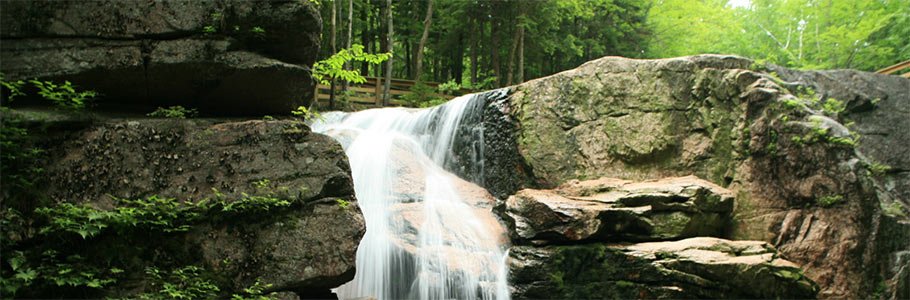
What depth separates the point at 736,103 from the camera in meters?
8.04

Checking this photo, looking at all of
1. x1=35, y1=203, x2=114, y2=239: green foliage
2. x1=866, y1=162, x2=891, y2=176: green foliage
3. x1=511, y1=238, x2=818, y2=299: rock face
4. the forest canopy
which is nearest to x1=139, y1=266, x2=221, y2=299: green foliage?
x1=35, y1=203, x2=114, y2=239: green foliage

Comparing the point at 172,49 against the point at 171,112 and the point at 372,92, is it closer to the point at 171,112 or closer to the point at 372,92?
the point at 171,112

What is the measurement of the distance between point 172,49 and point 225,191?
1379mm

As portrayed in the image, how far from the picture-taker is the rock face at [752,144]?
256 inches

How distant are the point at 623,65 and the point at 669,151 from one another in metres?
1.83

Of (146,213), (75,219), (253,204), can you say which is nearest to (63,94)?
(75,219)

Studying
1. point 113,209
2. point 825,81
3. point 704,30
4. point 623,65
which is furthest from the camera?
point 704,30

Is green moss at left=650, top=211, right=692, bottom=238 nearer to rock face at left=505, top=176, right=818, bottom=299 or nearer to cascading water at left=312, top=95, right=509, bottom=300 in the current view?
rock face at left=505, top=176, right=818, bottom=299

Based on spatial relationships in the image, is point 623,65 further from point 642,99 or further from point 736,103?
point 736,103

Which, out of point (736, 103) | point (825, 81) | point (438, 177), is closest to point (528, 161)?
point (438, 177)

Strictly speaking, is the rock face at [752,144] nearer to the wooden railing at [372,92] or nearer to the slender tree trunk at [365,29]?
the wooden railing at [372,92]

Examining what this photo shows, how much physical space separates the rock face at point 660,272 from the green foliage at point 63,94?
16.8 ft

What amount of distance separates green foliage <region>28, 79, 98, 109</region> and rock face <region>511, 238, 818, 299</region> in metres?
5.12

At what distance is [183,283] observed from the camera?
4.07 metres
